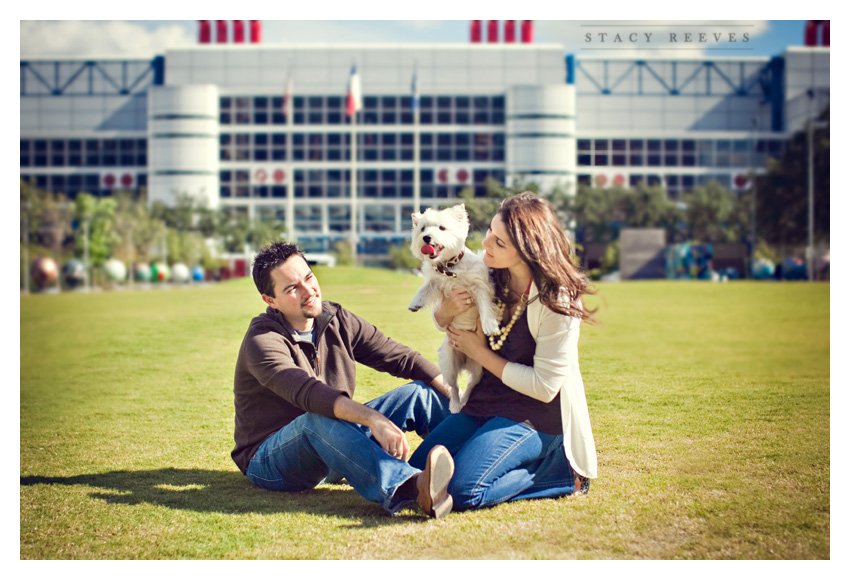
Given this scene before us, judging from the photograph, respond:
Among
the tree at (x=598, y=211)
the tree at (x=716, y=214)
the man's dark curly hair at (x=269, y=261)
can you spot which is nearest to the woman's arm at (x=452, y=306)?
the man's dark curly hair at (x=269, y=261)

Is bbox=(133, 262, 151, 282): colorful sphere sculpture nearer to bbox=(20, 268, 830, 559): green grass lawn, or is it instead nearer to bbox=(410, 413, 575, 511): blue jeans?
bbox=(20, 268, 830, 559): green grass lawn

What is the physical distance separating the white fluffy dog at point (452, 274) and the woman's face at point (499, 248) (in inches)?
8.9

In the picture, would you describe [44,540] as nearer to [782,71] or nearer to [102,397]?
[102,397]

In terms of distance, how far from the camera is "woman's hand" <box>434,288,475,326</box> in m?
4.11

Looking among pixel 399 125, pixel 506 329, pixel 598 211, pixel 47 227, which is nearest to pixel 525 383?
pixel 506 329

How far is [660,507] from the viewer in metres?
4.04

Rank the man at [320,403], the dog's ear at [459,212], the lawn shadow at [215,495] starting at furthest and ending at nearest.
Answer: the dog's ear at [459,212] < the lawn shadow at [215,495] < the man at [320,403]

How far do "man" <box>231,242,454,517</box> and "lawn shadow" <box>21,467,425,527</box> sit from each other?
0.08 metres

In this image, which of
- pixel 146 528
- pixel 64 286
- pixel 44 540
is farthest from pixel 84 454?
pixel 64 286

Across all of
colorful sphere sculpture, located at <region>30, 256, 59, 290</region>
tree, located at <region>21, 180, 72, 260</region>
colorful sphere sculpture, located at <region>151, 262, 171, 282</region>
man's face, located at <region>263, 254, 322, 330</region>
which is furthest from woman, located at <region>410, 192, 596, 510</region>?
colorful sphere sculpture, located at <region>151, 262, 171, 282</region>

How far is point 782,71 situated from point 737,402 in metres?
42.4

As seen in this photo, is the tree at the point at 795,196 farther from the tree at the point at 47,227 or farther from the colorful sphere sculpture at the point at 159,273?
the colorful sphere sculpture at the point at 159,273

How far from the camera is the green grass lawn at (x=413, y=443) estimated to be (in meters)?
3.71

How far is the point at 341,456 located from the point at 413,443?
146 cm
